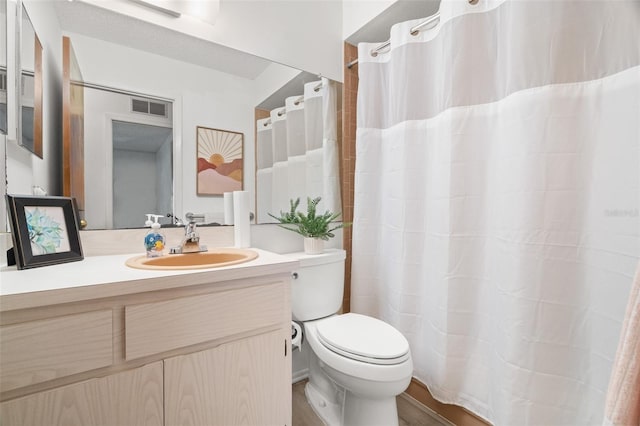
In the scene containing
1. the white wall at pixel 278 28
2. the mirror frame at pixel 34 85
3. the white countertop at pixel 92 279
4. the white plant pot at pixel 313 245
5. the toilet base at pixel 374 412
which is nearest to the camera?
the white countertop at pixel 92 279

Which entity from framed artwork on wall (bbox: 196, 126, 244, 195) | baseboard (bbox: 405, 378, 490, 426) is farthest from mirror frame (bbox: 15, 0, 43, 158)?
baseboard (bbox: 405, 378, 490, 426)

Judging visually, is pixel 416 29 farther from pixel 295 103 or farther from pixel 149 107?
pixel 149 107

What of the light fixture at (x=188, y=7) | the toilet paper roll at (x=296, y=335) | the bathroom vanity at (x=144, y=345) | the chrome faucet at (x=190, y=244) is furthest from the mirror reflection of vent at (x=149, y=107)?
the toilet paper roll at (x=296, y=335)

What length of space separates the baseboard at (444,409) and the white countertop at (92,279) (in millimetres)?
1112

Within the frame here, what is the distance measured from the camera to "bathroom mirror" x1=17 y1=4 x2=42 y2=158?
0.91m

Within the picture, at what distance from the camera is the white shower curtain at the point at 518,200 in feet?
3.04

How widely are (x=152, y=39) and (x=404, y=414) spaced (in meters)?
2.08

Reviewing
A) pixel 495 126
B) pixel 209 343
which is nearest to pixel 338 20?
pixel 495 126

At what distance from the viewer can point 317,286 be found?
1419mm

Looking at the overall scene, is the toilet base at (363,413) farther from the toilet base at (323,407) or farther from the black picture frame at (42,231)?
the black picture frame at (42,231)

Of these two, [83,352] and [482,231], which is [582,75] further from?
[83,352]

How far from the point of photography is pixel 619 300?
0.91 metres

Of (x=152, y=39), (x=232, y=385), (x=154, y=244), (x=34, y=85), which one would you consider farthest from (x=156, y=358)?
(x=152, y=39)

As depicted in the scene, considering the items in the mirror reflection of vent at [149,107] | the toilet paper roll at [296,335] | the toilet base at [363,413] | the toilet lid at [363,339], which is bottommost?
the toilet base at [363,413]
